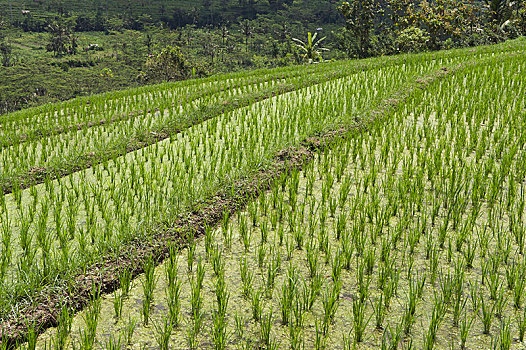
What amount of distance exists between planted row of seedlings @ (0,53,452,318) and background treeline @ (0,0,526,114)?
1275cm

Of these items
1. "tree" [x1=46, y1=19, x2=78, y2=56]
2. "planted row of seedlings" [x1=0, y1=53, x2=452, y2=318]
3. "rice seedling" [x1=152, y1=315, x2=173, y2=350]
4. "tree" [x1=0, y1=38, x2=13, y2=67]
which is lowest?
"rice seedling" [x1=152, y1=315, x2=173, y2=350]

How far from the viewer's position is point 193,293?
2152 millimetres

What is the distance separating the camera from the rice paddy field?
192cm

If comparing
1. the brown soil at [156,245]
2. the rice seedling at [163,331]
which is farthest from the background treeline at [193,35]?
the rice seedling at [163,331]

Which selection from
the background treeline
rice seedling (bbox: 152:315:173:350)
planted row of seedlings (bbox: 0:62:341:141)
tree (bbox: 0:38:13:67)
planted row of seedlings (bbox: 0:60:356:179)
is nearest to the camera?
rice seedling (bbox: 152:315:173:350)

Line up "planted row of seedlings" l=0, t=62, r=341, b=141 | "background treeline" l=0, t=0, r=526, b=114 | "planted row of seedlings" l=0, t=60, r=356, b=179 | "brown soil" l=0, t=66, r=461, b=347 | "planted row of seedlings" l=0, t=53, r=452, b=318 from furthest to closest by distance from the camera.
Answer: "background treeline" l=0, t=0, r=526, b=114 < "planted row of seedlings" l=0, t=62, r=341, b=141 < "planted row of seedlings" l=0, t=60, r=356, b=179 < "planted row of seedlings" l=0, t=53, r=452, b=318 < "brown soil" l=0, t=66, r=461, b=347

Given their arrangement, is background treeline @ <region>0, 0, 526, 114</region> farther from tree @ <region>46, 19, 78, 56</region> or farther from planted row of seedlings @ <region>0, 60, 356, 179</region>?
planted row of seedlings @ <region>0, 60, 356, 179</region>

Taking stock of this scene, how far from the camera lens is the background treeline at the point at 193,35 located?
22.2m

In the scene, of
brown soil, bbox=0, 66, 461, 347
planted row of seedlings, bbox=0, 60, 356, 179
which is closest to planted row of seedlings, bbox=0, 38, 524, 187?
planted row of seedlings, bbox=0, 60, 356, 179

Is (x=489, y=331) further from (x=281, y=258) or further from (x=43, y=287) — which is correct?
(x=43, y=287)

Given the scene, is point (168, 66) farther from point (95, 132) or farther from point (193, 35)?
point (193, 35)

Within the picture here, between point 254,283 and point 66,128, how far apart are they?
5.06 metres

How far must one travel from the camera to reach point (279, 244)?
2715 mm

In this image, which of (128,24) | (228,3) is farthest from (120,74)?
(228,3)
